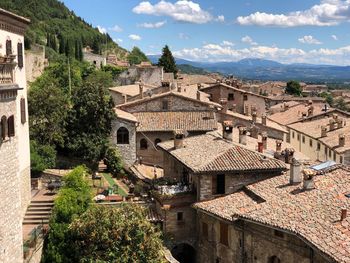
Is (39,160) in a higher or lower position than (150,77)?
lower

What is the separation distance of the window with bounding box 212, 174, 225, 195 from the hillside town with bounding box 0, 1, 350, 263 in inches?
2.4

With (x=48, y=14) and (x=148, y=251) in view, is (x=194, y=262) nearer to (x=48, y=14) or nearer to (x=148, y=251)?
(x=148, y=251)

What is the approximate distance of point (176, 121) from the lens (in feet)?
153

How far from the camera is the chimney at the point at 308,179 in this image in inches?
1032

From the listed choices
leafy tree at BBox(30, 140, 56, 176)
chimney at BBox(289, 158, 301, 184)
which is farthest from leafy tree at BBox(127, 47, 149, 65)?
chimney at BBox(289, 158, 301, 184)

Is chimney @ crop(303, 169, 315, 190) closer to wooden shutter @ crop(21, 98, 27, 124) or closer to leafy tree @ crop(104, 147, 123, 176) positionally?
wooden shutter @ crop(21, 98, 27, 124)

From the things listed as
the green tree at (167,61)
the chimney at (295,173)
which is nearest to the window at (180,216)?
the chimney at (295,173)

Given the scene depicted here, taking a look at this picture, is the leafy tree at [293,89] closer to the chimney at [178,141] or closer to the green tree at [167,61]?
the green tree at [167,61]

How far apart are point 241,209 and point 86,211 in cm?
818

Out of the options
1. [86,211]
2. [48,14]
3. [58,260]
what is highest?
[48,14]

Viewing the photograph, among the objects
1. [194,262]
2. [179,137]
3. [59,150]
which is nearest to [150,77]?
[59,150]

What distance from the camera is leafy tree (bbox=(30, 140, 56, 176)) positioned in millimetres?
A: 35844

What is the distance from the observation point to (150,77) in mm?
86438

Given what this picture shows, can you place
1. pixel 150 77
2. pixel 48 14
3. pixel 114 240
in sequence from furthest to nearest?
pixel 48 14
pixel 150 77
pixel 114 240
